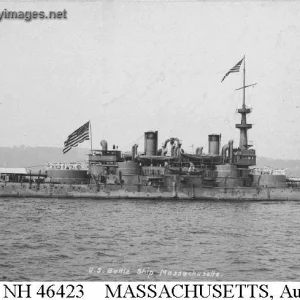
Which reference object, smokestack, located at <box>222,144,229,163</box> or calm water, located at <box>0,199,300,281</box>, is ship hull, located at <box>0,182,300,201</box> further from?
calm water, located at <box>0,199,300,281</box>

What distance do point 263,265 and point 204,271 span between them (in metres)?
2.62

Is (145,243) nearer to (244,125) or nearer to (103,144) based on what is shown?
(103,144)

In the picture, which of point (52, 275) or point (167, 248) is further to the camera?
point (167, 248)

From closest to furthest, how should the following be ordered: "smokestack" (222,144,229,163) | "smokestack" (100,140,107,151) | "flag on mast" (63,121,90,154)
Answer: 1. "flag on mast" (63,121,90,154)
2. "smokestack" (100,140,107,151)
3. "smokestack" (222,144,229,163)

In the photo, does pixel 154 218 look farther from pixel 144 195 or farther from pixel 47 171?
pixel 47 171

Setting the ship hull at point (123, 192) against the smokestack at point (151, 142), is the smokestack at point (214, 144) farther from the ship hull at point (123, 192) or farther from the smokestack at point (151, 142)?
Result: the smokestack at point (151, 142)

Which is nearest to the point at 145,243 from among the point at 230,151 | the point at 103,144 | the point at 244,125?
the point at 103,144

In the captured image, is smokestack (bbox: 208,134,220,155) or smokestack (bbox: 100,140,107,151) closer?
smokestack (bbox: 100,140,107,151)

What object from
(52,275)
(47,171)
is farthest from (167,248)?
(47,171)

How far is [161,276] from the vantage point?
17016mm

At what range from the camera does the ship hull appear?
4644cm

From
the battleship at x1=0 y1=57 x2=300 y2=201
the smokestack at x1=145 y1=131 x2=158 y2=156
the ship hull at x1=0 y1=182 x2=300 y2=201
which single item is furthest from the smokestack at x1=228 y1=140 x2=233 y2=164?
the smokestack at x1=145 y1=131 x2=158 y2=156

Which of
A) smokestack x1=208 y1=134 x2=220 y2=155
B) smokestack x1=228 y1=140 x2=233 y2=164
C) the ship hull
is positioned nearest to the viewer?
the ship hull

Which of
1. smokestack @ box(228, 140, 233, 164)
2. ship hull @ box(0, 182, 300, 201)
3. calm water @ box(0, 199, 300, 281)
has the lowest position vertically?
calm water @ box(0, 199, 300, 281)
